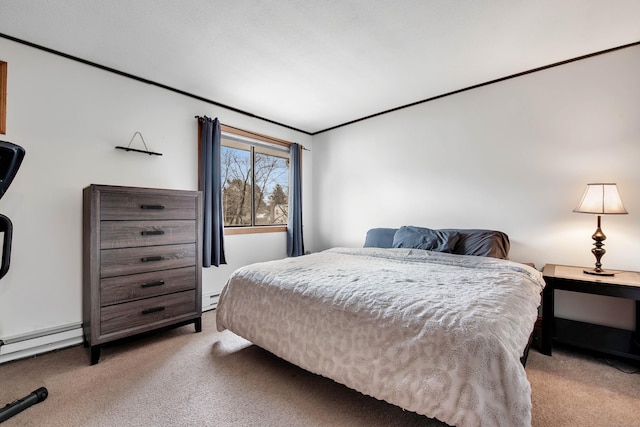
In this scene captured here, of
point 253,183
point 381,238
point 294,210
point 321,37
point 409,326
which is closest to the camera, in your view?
point 409,326

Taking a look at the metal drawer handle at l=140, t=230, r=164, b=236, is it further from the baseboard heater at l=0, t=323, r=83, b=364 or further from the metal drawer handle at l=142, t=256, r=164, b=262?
the baseboard heater at l=0, t=323, r=83, b=364

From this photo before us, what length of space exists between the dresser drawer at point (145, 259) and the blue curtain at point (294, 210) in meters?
1.62

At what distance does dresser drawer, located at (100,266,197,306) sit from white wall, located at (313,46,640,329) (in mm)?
2271

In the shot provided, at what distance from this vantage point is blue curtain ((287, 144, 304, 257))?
156 inches

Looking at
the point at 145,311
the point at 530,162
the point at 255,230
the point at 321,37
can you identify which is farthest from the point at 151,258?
the point at 530,162

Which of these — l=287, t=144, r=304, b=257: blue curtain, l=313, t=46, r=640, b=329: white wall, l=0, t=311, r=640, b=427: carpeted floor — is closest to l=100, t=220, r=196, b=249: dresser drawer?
l=0, t=311, r=640, b=427: carpeted floor

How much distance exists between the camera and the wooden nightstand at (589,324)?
1.90m

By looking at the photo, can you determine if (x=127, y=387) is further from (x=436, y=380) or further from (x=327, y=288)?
(x=436, y=380)

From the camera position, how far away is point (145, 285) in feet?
7.30

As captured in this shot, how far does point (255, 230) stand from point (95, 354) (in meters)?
1.97

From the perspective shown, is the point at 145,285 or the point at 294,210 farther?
the point at 294,210

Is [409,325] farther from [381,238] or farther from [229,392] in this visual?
[381,238]

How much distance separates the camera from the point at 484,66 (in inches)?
99.6

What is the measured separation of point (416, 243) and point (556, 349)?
1308mm
